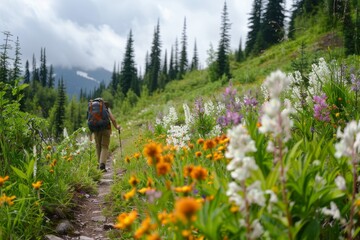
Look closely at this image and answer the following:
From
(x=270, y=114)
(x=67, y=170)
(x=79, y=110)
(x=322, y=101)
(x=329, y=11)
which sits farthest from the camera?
(x=79, y=110)

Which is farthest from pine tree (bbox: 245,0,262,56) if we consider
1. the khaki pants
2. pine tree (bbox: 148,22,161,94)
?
the khaki pants

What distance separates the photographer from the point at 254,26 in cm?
5653

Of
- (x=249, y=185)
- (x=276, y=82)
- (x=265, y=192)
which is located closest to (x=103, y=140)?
(x=249, y=185)

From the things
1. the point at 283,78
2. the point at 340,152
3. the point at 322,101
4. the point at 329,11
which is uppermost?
the point at 329,11

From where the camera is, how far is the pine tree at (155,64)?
7294 centimetres

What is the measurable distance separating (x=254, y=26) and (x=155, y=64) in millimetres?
25896

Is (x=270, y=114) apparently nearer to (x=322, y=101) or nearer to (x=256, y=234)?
(x=256, y=234)

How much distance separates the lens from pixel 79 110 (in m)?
71.7

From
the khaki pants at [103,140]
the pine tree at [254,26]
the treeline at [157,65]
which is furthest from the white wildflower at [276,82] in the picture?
the pine tree at [254,26]

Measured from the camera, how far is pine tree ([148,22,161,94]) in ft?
239

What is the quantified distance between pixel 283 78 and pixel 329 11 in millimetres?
3323

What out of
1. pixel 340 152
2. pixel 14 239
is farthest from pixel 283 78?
pixel 14 239

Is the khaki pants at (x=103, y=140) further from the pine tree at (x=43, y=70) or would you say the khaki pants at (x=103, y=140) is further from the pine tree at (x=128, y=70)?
the pine tree at (x=43, y=70)

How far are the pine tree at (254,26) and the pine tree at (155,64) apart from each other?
79.7 feet
